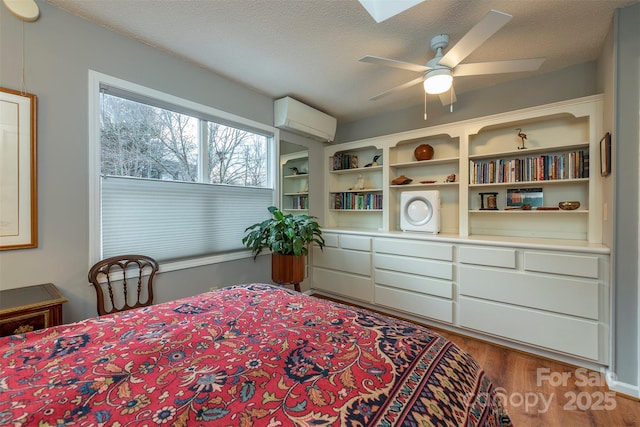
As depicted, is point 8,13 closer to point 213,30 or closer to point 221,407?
point 213,30

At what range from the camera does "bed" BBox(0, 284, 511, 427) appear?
2.22 ft

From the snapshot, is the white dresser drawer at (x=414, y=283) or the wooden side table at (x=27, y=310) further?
the white dresser drawer at (x=414, y=283)

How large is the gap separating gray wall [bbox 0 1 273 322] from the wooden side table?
219mm

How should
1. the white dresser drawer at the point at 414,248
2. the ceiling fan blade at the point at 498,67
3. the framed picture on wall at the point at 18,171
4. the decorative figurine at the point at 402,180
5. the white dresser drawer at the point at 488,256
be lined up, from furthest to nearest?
1. the decorative figurine at the point at 402,180
2. the white dresser drawer at the point at 414,248
3. the white dresser drawer at the point at 488,256
4. the ceiling fan blade at the point at 498,67
5. the framed picture on wall at the point at 18,171

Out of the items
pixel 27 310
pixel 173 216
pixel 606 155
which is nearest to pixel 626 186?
pixel 606 155

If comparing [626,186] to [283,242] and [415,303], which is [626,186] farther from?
[283,242]

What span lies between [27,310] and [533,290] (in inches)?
127

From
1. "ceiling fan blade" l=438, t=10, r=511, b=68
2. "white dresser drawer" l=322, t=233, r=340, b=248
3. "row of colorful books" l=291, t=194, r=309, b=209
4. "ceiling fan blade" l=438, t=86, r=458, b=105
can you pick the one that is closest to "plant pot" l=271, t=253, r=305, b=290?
"white dresser drawer" l=322, t=233, r=340, b=248

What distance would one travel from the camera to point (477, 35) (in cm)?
152

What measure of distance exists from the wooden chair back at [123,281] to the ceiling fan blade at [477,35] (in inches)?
100

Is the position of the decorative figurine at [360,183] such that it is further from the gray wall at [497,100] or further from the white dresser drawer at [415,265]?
the white dresser drawer at [415,265]

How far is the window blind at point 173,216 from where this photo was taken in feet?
6.55

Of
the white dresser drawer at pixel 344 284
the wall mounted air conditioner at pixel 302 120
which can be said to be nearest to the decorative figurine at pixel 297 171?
the wall mounted air conditioner at pixel 302 120

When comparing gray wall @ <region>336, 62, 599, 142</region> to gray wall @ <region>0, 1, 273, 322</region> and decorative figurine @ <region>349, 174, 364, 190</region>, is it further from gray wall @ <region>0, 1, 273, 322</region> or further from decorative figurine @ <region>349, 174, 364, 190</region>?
gray wall @ <region>0, 1, 273, 322</region>
